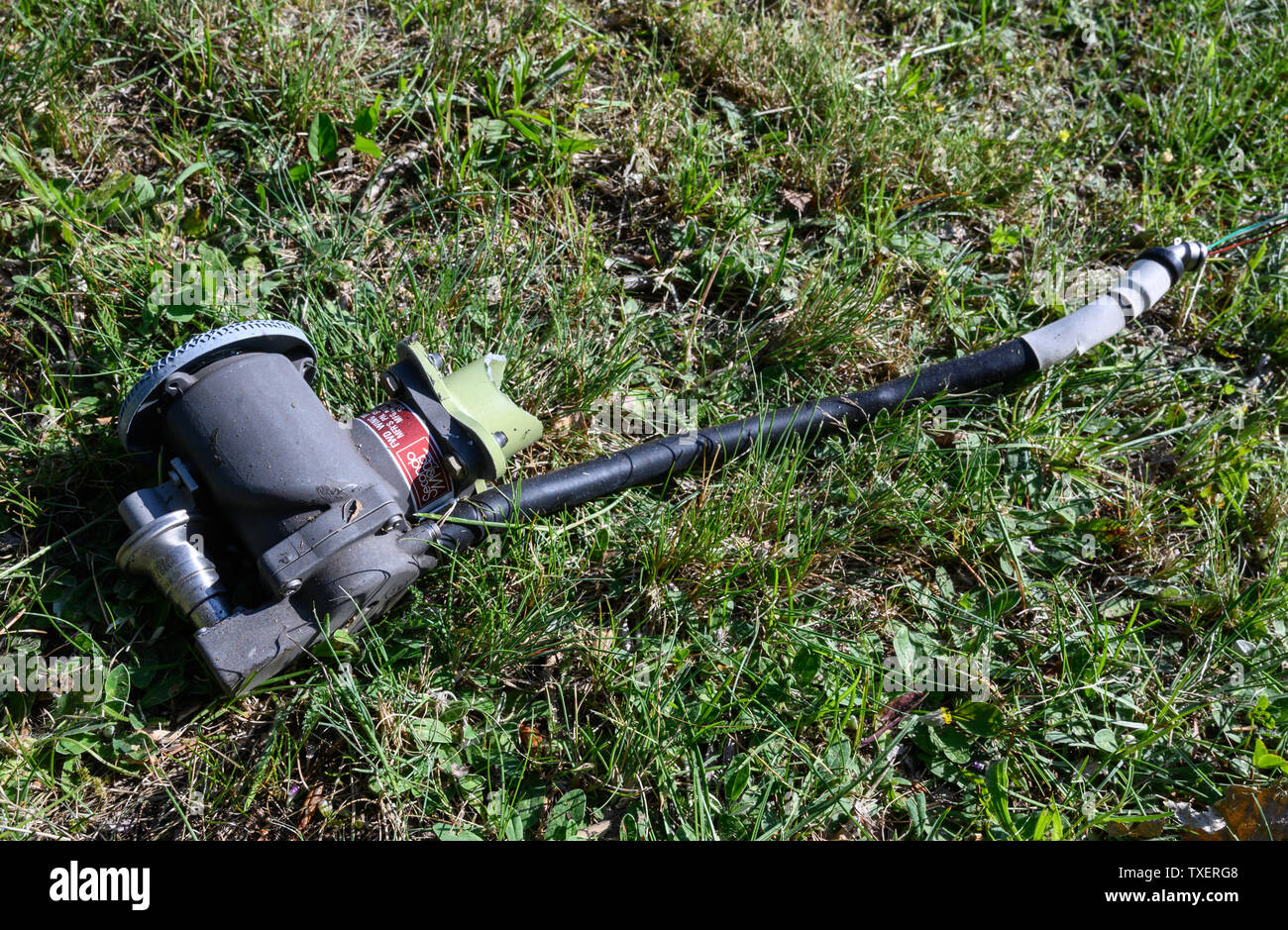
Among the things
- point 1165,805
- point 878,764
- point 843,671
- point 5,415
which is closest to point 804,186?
point 843,671

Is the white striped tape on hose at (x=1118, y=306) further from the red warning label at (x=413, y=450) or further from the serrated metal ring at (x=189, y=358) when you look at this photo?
the serrated metal ring at (x=189, y=358)

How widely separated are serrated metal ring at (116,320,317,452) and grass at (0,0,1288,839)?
0.85ft

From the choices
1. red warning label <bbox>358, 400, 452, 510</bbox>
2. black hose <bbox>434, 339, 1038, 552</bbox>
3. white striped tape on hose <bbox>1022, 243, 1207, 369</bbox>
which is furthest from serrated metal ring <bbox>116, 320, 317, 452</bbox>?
white striped tape on hose <bbox>1022, 243, 1207, 369</bbox>

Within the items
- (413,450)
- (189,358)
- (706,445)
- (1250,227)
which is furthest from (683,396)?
(1250,227)

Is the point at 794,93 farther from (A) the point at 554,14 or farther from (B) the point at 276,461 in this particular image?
(B) the point at 276,461

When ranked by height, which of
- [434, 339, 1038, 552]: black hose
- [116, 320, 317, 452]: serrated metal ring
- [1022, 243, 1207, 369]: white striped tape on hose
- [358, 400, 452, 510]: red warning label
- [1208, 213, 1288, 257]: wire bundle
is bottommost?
[1208, 213, 1288, 257]: wire bundle

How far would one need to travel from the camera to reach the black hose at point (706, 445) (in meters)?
2.15

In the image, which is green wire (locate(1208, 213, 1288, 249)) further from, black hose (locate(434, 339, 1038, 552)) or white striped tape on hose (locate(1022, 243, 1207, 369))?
black hose (locate(434, 339, 1038, 552))

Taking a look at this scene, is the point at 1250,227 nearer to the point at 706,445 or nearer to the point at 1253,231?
the point at 1253,231

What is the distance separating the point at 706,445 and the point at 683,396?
0.29m

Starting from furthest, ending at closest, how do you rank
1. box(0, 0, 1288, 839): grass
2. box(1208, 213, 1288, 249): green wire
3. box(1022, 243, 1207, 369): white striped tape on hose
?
box(1208, 213, 1288, 249): green wire < box(1022, 243, 1207, 369): white striped tape on hose < box(0, 0, 1288, 839): grass

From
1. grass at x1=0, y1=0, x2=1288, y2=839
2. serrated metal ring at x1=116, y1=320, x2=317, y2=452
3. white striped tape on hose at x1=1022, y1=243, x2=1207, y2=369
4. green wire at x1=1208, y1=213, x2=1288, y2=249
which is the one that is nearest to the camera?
serrated metal ring at x1=116, y1=320, x2=317, y2=452

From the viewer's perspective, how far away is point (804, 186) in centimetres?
304

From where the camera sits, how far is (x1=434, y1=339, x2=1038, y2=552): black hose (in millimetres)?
2154
